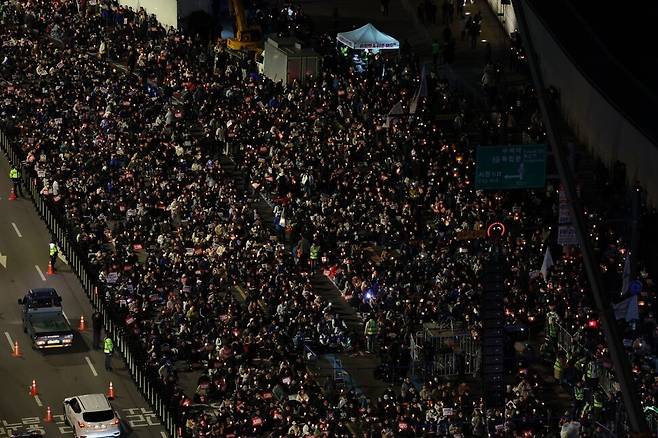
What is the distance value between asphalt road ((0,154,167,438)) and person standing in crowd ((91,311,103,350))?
0.28 m

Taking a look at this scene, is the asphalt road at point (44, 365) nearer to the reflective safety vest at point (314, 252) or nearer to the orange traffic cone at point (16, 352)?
the orange traffic cone at point (16, 352)

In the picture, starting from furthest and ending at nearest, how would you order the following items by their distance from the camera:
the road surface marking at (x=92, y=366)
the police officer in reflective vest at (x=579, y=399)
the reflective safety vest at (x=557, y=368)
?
the road surface marking at (x=92, y=366) → the reflective safety vest at (x=557, y=368) → the police officer in reflective vest at (x=579, y=399)

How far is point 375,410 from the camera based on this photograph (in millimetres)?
55688

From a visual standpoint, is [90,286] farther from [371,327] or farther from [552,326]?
[552,326]

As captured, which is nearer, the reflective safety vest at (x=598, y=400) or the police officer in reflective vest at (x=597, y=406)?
the police officer in reflective vest at (x=597, y=406)

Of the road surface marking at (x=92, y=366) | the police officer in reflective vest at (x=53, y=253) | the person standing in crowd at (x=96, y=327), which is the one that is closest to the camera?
the road surface marking at (x=92, y=366)

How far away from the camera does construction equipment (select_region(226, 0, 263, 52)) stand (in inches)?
3728

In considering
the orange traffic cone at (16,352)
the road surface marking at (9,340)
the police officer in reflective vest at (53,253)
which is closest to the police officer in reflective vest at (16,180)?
the police officer in reflective vest at (53,253)

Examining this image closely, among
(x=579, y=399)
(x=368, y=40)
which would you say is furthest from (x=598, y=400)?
(x=368, y=40)

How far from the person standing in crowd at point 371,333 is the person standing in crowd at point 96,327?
1016cm

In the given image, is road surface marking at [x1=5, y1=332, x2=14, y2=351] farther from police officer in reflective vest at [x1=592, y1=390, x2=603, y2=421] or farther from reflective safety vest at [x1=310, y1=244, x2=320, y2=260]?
police officer in reflective vest at [x1=592, y1=390, x2=603, y2=421]

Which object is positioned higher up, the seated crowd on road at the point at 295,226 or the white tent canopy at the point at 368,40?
the white tent canopy at the point at 368,40

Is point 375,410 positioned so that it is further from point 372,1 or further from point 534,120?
point 372,1

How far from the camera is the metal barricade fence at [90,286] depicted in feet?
203
